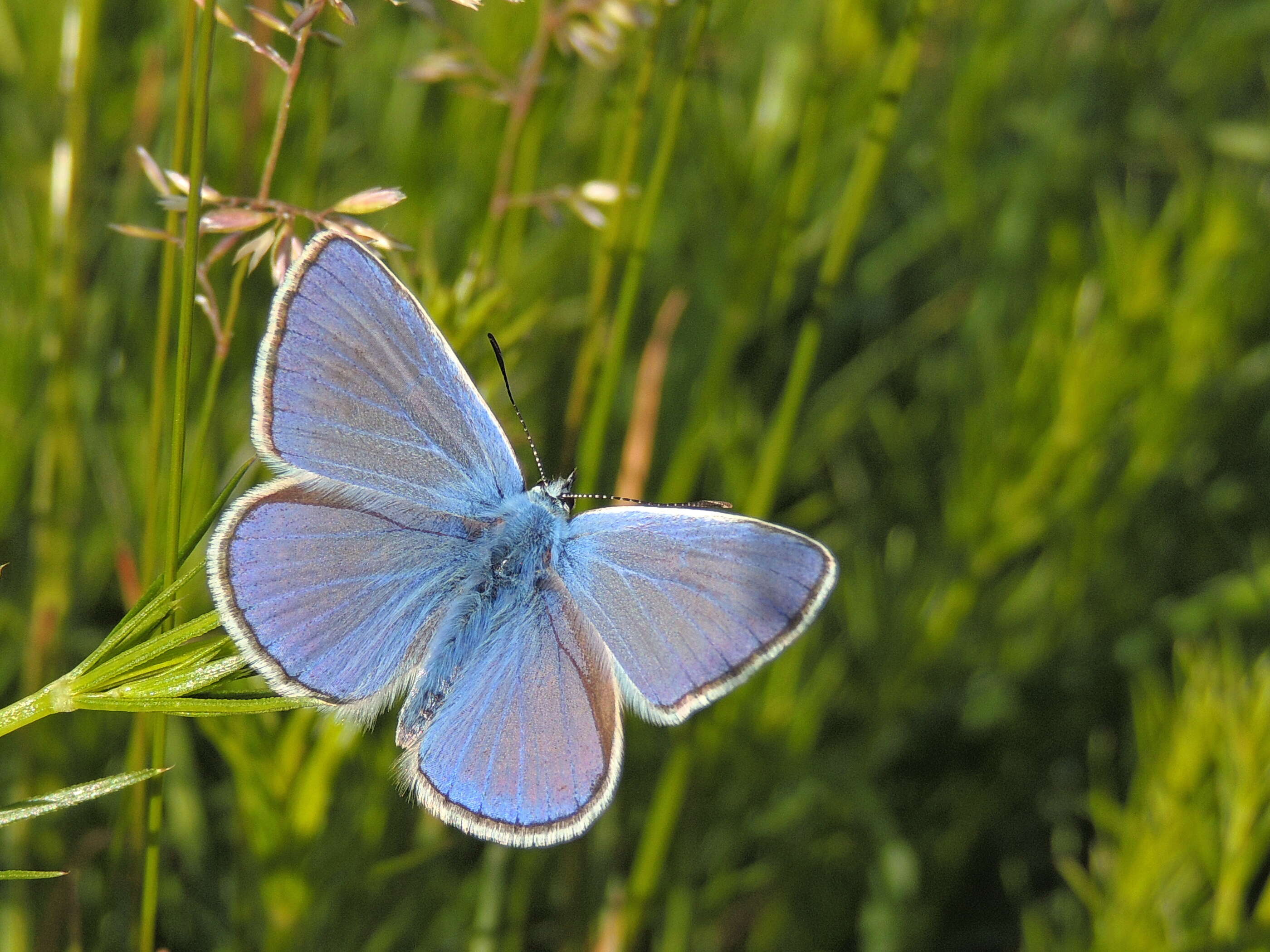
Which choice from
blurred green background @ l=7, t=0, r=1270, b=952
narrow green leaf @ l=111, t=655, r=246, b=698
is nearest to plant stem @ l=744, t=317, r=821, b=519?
blurred green background @ l=7, t=0, r=1270, b=952

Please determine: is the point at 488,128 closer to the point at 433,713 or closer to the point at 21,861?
the point at 433,713

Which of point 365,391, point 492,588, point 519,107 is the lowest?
point 492,588

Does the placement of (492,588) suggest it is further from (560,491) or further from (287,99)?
(287,99)

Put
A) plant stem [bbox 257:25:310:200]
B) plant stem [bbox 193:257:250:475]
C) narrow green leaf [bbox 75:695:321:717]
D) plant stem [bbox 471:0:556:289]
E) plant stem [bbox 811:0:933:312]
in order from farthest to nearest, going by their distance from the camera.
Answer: plant stem [bbox 471:0:556:289] < plant stem [bbox 811:0:933:312] < plant stem [bbox 193:257:250:475] < plant stem [bbox 257:25:310:200] < narrow green leaf [bbox 75:695:321:717]

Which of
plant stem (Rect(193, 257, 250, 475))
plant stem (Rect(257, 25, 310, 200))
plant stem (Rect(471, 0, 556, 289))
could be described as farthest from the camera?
plant stem (Rect(471, 0, 556, 289))

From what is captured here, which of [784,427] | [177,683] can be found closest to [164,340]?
[177,683]

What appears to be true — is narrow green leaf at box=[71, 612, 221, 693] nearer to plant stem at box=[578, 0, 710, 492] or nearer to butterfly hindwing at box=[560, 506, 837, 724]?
butterfly hindwing at box=[560, 506, 837, 724]

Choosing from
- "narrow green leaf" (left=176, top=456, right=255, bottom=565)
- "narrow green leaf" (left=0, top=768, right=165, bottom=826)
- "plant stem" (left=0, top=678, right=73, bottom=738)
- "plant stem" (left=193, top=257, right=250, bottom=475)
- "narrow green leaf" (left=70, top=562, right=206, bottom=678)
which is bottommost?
"narrow green leaf" (left=0, top=768, right=165, bottom=826)

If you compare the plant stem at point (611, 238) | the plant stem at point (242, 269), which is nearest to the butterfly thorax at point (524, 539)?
the plant stem at point (611, 238)
